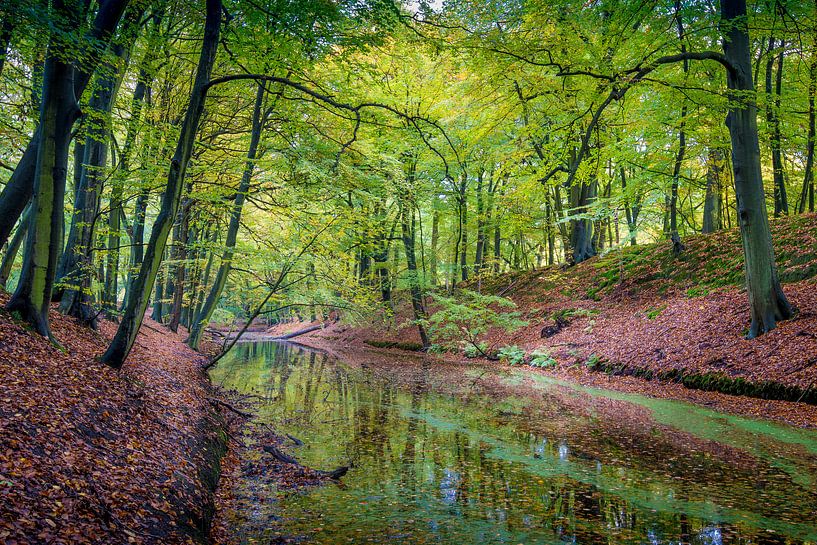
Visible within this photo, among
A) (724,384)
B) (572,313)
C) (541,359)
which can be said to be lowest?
(724,384)

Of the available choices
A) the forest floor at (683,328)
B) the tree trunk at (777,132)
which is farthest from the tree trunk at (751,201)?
the tree trunk at (777,132)

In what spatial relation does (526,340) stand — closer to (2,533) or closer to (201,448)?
(201,448)

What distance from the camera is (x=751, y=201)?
1062 cm

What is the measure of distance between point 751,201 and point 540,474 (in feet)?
28.7

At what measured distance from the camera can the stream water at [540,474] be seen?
444 cm

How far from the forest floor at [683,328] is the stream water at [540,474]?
4.45 feet

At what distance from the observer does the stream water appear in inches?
175

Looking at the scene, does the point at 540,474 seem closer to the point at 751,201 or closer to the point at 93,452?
the point at 93,452

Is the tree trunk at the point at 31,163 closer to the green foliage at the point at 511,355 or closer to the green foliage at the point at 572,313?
the green foliage at the point at 511,355

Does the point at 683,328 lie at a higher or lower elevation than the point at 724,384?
higher

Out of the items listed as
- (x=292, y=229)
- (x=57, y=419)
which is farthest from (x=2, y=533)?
(x=292, y=229)

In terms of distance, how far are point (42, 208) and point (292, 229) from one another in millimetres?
6059

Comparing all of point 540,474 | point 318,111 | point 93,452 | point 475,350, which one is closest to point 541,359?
point 475,350

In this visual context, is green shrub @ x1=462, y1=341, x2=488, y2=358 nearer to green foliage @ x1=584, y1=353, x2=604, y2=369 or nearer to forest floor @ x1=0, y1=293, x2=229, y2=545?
green foliage @ x1=584, y1=353, x2=604, y2=369
